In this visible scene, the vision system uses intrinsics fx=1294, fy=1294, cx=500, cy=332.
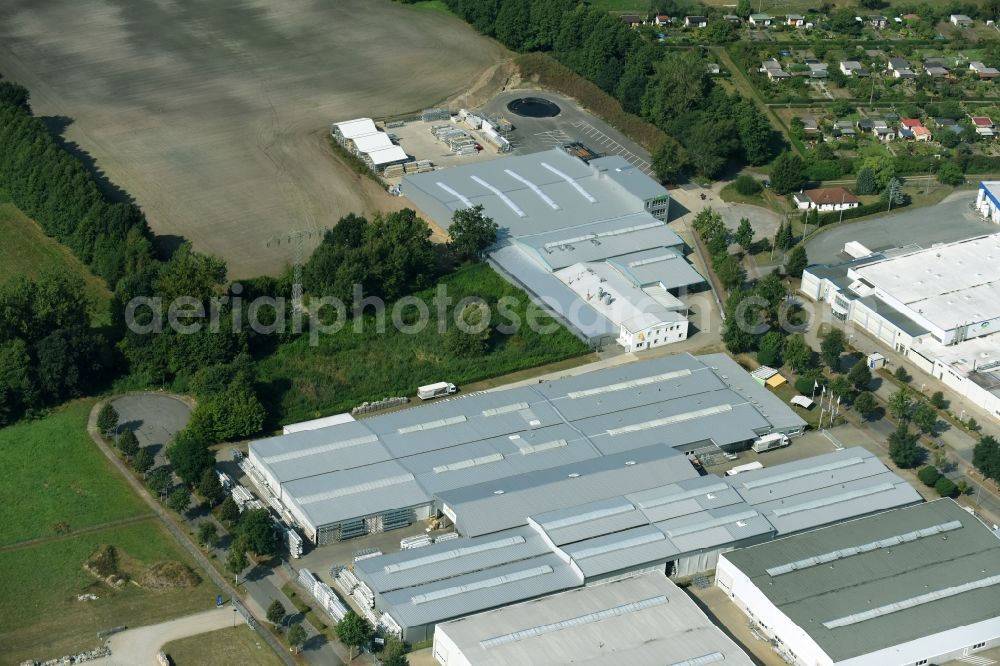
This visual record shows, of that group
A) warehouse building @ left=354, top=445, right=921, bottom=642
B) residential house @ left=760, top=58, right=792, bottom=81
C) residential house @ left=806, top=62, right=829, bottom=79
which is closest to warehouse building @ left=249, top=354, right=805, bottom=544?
warehouse building @ left=354, top=445, right=921, bottom=642

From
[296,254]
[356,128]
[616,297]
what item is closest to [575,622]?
[616,297]

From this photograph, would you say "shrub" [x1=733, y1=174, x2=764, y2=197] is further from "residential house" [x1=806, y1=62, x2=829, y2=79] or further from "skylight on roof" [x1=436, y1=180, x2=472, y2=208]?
"residential house" [x1=806, y1=62, x2=829, y2=79]

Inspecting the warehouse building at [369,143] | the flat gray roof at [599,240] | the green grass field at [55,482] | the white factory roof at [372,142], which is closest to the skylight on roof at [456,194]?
the flat gray roof at [599,240]

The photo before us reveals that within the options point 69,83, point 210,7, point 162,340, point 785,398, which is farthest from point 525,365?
point 210,7

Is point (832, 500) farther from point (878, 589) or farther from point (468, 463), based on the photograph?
point (468, 463)

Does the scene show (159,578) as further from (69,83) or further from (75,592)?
(69,83)

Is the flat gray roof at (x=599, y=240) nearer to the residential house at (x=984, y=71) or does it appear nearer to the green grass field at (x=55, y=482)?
the green grass field at (x=55, y=482)
